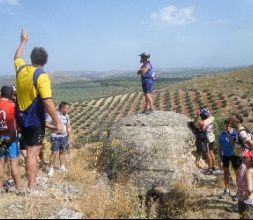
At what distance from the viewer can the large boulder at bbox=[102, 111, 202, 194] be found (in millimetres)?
9641

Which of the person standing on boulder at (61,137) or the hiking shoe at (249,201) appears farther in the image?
the person standing on boulder at (61,137)

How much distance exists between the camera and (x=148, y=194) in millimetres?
9414

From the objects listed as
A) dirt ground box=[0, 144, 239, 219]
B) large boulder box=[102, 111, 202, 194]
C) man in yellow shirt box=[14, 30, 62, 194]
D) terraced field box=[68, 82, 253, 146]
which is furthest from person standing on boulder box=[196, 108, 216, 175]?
terraced field box=[68, 82, 253, 146]

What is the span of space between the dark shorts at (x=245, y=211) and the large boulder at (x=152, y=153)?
251 centimetres

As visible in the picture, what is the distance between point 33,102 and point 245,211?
146 inches

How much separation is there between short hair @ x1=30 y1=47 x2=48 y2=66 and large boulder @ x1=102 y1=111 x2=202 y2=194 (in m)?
4.44

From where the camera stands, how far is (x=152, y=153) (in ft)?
32.8

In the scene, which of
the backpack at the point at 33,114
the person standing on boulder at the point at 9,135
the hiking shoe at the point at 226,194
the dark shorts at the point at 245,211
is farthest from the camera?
the hiking shoe at the point at 226,194

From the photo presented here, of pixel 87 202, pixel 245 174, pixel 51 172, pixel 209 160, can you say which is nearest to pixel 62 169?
pixel 51 172

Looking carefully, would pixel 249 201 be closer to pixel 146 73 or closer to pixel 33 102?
pixel 33 102

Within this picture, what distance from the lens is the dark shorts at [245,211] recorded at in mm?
6473

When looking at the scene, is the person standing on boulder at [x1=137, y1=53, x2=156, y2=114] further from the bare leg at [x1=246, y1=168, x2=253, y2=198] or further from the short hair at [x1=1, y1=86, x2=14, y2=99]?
the bare leg at [x1=246, y1=168, x2=253, y2=198]

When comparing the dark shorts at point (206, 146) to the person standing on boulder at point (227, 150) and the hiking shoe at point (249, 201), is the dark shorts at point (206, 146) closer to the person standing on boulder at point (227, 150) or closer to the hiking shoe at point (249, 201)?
the person standing on boulder at point (227, 150)

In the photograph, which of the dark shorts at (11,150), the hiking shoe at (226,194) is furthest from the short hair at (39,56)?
the hiking shoe at (226,194)
